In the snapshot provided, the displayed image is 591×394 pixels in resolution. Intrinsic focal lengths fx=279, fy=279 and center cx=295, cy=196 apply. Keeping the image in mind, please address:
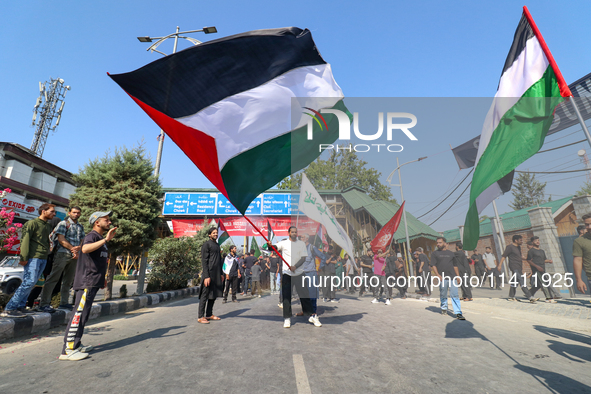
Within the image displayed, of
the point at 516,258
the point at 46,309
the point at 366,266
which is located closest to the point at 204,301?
the point at 46,309

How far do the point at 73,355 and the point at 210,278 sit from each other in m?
2.72

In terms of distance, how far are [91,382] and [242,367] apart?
1.33m

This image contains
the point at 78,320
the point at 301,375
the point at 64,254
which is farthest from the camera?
the point at 64,254

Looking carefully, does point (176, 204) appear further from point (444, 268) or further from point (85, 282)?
point (444, 268)

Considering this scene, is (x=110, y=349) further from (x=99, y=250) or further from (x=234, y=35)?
(x=234, y=35)

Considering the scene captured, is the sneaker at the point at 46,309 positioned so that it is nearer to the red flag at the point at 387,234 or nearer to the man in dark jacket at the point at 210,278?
the man in dark jacket at the point at 210,278

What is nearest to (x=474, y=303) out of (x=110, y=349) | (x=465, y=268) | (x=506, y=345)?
(x=465, y=268)

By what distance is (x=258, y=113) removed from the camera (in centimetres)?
452

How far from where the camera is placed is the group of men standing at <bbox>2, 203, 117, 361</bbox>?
333 centimetres

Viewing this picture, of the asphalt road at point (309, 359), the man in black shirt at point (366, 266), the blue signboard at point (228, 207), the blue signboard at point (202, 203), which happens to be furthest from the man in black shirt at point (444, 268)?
the blue signboard at point (202, 203)

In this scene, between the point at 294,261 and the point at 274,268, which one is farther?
the point at 274,268

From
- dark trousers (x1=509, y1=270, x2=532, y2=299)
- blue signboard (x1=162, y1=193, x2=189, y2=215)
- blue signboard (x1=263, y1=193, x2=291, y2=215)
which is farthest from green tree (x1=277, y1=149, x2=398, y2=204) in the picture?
dark trousers (x1=509, y1=270, x2=532, y2=299)

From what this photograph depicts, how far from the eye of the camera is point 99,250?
3.67 m

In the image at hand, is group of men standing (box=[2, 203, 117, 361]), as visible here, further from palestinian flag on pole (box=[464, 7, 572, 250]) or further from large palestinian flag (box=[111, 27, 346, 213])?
palestinian flag on pole (box=[464, 7, 572, 250])
